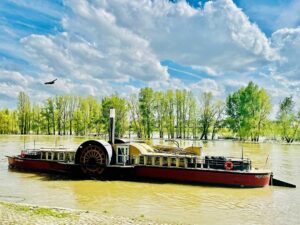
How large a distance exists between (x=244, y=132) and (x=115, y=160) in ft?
221

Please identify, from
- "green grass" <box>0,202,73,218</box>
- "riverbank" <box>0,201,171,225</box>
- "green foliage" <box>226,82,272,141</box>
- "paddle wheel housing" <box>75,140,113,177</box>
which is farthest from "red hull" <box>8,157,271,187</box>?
"green foliage" <box>226,82,272,141</box>

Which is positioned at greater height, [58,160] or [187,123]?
[187,123]

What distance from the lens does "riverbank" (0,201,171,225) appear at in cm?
1355

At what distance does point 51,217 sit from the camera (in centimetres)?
1418

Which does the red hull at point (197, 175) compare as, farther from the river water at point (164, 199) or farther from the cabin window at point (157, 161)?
the river water at point (164, 199)

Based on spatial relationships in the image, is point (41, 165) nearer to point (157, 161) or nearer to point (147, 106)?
point (157, 161)

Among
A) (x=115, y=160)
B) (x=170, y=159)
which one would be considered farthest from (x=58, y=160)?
(x=170, y=159)

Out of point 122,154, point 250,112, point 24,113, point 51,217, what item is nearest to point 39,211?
point 51,217

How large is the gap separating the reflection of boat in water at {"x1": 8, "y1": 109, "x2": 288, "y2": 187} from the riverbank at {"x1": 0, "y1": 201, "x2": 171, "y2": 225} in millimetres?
14627

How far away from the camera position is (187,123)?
105m

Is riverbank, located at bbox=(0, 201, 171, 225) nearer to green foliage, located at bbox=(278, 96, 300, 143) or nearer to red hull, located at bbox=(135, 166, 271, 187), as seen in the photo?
red hull, located at bbox=(135, 166, 271, 187)

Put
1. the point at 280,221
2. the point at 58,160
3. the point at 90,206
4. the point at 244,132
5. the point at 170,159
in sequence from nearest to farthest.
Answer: the point at 280,221 → the point at 90,206 → the point at 170,159 → the point at 58,160 → the point at 244,132

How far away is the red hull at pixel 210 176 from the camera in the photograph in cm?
2766

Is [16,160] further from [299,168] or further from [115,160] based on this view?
[299,168]
